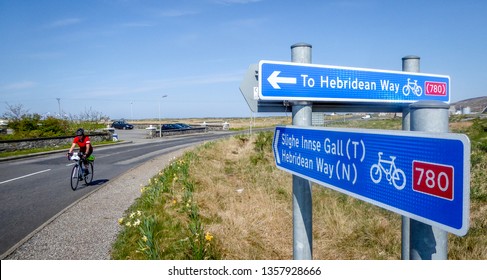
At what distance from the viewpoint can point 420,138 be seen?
1079 mm

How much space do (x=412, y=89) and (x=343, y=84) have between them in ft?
2.06

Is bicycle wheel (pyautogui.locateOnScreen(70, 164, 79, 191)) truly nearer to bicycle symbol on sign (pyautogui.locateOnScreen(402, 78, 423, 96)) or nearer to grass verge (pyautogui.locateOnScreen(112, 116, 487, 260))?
grass verge (pyautogui.locateOnScreen(112, 116, 487, 260))

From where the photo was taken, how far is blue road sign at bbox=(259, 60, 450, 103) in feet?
6.22

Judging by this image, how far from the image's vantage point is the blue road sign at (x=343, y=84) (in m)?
1.90

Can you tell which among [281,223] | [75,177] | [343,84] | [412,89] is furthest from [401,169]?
[75,177]

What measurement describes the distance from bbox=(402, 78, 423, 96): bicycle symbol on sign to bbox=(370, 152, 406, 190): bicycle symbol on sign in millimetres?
1182

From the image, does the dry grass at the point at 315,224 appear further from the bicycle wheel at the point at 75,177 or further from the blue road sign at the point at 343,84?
the bicycle wheel at the point at 75,177

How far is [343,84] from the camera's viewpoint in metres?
2.05

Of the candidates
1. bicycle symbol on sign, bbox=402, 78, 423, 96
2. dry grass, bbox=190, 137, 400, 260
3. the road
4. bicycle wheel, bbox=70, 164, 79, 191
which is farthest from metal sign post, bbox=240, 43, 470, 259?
bicycle wheel, bbox=70, 164, 79, 191

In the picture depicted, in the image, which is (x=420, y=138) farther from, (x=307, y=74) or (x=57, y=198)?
(x=57, y=198)

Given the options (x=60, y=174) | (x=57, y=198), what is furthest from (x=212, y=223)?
(x=60, y=174)

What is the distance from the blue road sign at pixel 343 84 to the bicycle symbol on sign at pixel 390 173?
29.1 inches

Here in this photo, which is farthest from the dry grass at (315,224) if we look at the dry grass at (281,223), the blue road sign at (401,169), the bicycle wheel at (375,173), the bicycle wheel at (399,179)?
the bicycle wheel at (399,179)

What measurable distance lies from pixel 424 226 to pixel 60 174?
509 inches
